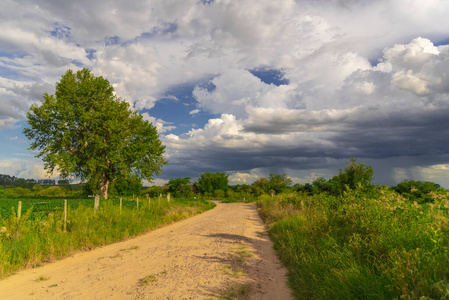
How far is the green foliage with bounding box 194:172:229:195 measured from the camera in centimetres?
7327

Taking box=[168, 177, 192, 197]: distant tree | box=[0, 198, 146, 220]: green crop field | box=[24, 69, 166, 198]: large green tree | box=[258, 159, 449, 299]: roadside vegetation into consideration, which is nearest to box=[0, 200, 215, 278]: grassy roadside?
box=[0, 198, 146, 220]: green crop field

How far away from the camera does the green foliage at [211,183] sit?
73.3 metres

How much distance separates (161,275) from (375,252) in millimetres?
4736

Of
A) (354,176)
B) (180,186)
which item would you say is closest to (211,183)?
(180,186)

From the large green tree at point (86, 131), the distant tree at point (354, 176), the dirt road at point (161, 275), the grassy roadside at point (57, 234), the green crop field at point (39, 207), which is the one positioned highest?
the large green tree at point (86, 131)

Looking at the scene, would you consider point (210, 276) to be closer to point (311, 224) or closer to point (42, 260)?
point (311, 224)

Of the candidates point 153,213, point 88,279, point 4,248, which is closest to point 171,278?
point 88,279

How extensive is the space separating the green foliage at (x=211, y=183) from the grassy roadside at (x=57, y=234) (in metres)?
59.6

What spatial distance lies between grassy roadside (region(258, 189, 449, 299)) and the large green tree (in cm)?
2564

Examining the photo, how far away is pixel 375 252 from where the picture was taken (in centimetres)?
485

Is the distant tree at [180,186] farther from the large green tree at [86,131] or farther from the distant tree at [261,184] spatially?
the large green tree at [86,131]

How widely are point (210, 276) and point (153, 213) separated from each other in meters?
12.8

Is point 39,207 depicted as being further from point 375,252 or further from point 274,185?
point 274,185

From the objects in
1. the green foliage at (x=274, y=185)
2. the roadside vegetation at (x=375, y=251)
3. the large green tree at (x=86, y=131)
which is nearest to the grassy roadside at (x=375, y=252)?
the roadside vegetation at (x=375, y=251)
